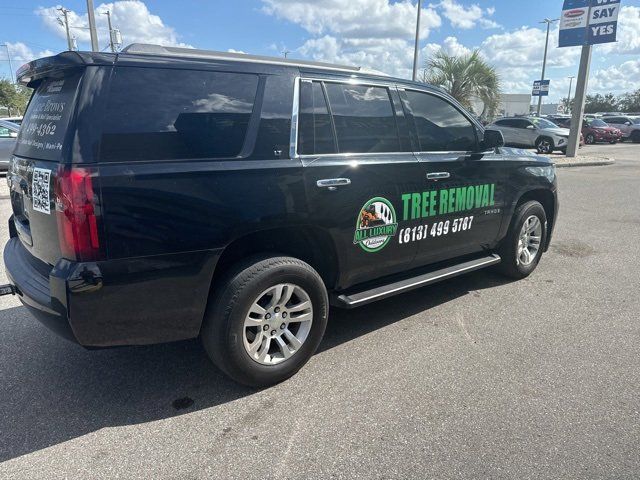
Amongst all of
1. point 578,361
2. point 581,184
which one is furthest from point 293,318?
point 581,184

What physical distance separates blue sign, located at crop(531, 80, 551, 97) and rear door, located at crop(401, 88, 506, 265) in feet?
119

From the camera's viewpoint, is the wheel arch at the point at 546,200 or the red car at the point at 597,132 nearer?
the wheel arch at the point at 546,200

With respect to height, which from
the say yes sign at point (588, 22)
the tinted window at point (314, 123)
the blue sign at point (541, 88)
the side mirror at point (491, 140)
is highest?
the say yes sign at point (588, 22)

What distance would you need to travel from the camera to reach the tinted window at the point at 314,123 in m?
3.12

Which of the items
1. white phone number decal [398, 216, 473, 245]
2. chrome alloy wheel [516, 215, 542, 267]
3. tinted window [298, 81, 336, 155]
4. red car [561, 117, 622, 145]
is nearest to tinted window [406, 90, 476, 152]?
white phone number decal [398, 216, 473, 245]

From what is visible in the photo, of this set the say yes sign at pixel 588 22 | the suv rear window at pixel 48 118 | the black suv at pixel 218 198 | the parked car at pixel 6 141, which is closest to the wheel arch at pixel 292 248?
the black suv at pixel 218 198

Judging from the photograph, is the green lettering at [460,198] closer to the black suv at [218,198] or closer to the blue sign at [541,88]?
the black suv at [218,198]

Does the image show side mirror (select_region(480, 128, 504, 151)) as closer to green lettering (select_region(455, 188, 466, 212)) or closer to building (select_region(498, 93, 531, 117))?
green lettering (select_region(455, 188, 466, 212))

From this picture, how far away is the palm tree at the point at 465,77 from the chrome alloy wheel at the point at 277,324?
2137 cm

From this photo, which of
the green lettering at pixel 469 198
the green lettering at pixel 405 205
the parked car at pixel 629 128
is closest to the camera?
the green lettering at pixel 405 205

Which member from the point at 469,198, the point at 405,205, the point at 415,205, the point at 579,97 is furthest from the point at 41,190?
the point at 579,97

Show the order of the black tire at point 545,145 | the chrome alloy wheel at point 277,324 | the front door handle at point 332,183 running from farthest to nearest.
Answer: the black tire at point 545,145, the front door handle at point 332,183, the chrome alloy wheel at point 277,324

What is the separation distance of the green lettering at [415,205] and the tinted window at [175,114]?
1.47m

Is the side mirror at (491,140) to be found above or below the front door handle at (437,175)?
above
